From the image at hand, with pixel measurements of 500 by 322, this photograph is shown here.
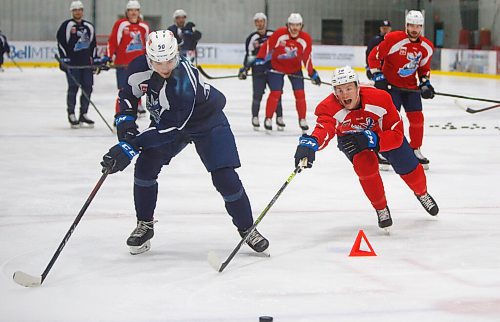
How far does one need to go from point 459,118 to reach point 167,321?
7.84 m

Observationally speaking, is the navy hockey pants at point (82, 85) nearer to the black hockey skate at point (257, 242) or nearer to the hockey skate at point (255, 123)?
the hockey skate at point (255, 123)

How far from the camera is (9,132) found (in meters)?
8.91

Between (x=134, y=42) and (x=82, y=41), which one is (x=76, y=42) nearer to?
(x=82, y=41)

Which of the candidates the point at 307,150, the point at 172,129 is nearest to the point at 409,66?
the point at 307,150

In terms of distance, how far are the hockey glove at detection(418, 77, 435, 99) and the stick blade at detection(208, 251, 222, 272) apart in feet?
10.6

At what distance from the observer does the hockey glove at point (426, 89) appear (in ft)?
22.2

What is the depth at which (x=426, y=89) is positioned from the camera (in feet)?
22.2

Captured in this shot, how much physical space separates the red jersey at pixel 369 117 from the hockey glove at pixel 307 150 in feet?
1.01

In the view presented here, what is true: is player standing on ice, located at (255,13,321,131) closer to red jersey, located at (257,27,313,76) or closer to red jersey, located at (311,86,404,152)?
red jersey, located at (257,27,313,76)

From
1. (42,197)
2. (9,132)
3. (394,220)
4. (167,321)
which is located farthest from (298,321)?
(9,132)

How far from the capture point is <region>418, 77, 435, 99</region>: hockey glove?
22.2 ft

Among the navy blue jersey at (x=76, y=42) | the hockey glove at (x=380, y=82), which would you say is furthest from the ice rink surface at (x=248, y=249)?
the navy blue jersey at (x=76, y=42)

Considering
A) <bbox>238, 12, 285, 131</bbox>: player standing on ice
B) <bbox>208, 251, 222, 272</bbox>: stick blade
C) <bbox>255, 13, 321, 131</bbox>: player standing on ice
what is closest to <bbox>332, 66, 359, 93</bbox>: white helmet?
<bbox>208, 251, 222, 272</bbox>: stick blade

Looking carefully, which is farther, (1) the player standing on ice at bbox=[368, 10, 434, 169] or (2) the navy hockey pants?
(2) the navy hockey pants
